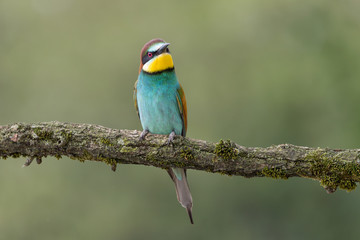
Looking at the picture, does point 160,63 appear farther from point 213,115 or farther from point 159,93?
point 213,115

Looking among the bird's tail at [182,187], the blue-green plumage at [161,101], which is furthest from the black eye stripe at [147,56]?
the bird's tail at [182,187]

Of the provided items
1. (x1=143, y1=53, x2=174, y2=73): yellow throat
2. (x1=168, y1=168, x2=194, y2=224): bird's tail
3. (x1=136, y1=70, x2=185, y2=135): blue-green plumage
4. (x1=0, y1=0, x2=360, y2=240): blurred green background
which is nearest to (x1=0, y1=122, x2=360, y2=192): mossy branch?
(x1=168, y1=168, x2=194, y2=224): bird's tail

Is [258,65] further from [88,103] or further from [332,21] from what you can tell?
[88,103]

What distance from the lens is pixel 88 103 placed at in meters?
8.49

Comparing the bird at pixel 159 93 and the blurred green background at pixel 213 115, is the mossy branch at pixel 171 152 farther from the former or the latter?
the blurred green background at pixel 213 115

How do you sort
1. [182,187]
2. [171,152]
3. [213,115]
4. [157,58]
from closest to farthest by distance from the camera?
[171,152]
[182,187]
[157,58]
[213,115]

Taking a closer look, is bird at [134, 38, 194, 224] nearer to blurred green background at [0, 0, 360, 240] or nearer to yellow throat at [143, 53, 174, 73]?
yellow throat at [143, 53, 174, 73]

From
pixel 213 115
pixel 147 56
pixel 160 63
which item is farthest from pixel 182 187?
pixel 213 115

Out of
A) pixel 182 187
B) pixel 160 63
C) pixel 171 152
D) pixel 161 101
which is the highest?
pixel 160 63

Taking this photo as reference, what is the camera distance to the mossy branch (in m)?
3.36

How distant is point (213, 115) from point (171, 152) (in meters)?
4.96

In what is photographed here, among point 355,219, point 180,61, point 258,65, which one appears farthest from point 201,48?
point 355,219

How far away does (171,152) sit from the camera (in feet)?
11.7

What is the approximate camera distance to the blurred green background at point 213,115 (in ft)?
26.4
